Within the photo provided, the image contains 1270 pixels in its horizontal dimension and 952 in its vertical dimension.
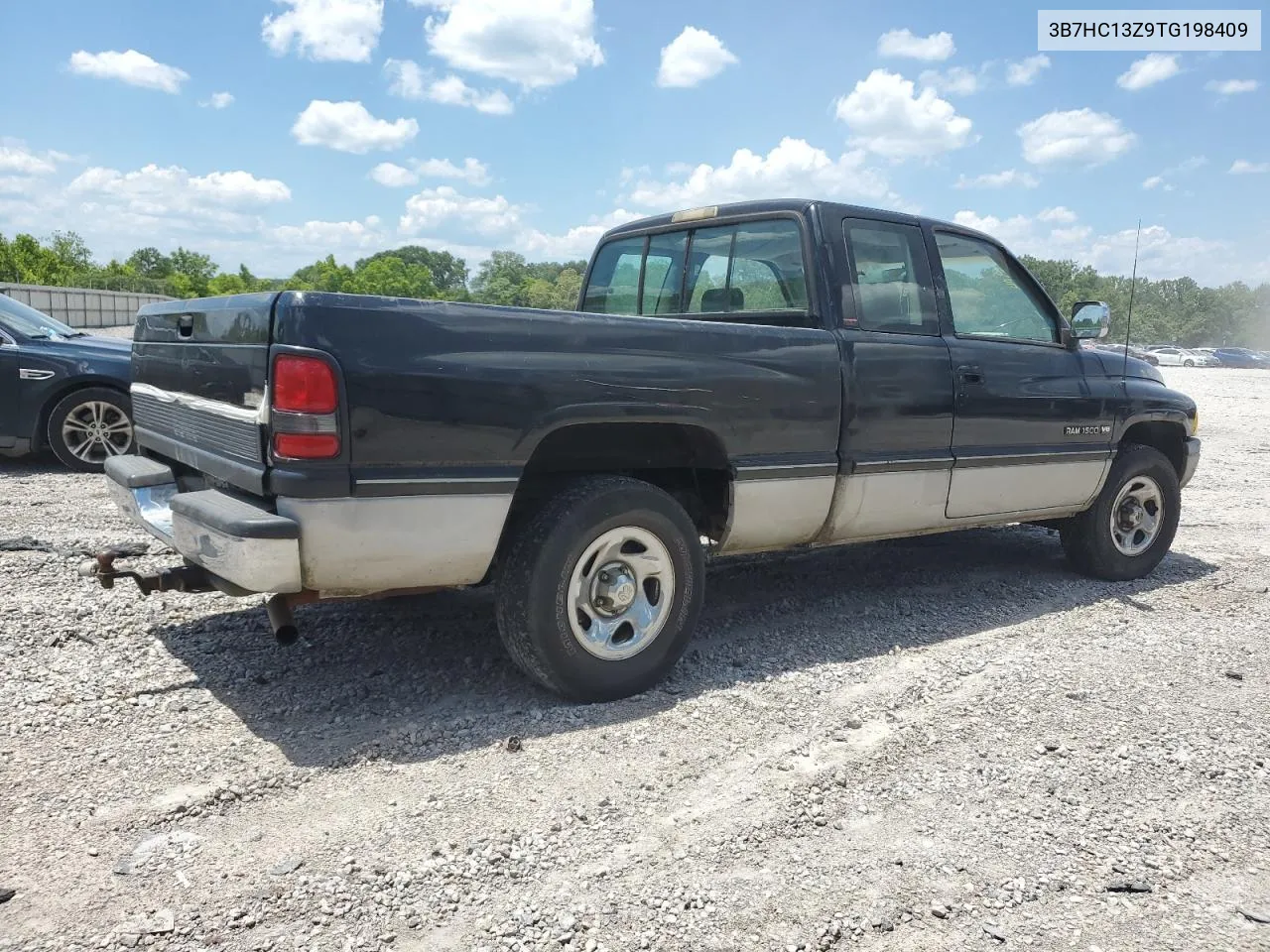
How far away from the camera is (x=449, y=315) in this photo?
3.32m

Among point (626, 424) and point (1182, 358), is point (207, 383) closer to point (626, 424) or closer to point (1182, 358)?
point (626, 424)

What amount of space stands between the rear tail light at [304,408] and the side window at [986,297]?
3245mm

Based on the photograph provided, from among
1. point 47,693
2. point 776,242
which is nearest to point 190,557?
point 47,693

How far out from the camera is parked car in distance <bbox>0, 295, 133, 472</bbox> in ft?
26.4

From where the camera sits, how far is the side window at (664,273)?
522cm

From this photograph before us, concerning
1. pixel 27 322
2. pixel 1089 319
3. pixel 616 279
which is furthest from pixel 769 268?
pixel 27 322

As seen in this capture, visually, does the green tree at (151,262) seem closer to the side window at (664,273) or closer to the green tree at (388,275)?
the green tree at (388,275)

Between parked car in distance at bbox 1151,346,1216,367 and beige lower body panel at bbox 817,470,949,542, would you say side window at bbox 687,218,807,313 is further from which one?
parked car in distance at bbox 1151,346,1216,367

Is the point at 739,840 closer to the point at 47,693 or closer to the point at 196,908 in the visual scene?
the point at 196,908

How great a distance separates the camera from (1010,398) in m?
5.13

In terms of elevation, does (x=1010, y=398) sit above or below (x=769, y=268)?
below

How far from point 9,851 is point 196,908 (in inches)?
25.7

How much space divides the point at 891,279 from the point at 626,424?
1716 millimetres

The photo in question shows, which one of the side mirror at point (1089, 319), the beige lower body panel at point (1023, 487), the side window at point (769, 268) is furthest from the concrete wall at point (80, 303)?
the beige lower body panel at point (1023, 487)
